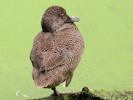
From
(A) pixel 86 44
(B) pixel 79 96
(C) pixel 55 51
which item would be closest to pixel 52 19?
(C) pixel 55 51

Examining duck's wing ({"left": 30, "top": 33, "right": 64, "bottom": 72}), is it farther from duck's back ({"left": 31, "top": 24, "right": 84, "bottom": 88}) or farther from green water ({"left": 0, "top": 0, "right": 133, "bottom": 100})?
green water ({"left": 0, "top": 0, "right": 133, "bottom": 100})

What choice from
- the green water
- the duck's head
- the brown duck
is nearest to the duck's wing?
the brown duck

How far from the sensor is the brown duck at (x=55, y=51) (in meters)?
2.65

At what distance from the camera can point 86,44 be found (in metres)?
3.76

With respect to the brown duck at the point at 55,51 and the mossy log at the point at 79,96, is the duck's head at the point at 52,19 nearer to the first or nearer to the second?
the brown duck at the point at 55,51

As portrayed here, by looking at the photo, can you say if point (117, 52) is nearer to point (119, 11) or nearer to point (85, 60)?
point (85, 60)

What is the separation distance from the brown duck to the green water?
45 cm

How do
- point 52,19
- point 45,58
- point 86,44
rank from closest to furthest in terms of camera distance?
point 45,58 → point 52,19 → point 86,44

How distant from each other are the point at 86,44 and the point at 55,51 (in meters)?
1.06

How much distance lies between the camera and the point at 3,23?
3.96 metres

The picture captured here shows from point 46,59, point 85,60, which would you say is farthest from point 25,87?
point 46,59

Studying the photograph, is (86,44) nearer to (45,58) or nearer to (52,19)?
(52,19)

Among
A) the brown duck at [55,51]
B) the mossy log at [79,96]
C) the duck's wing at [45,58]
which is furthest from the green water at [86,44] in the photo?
the duck's wing at [45,58]

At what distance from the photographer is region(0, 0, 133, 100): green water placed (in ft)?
11.1
